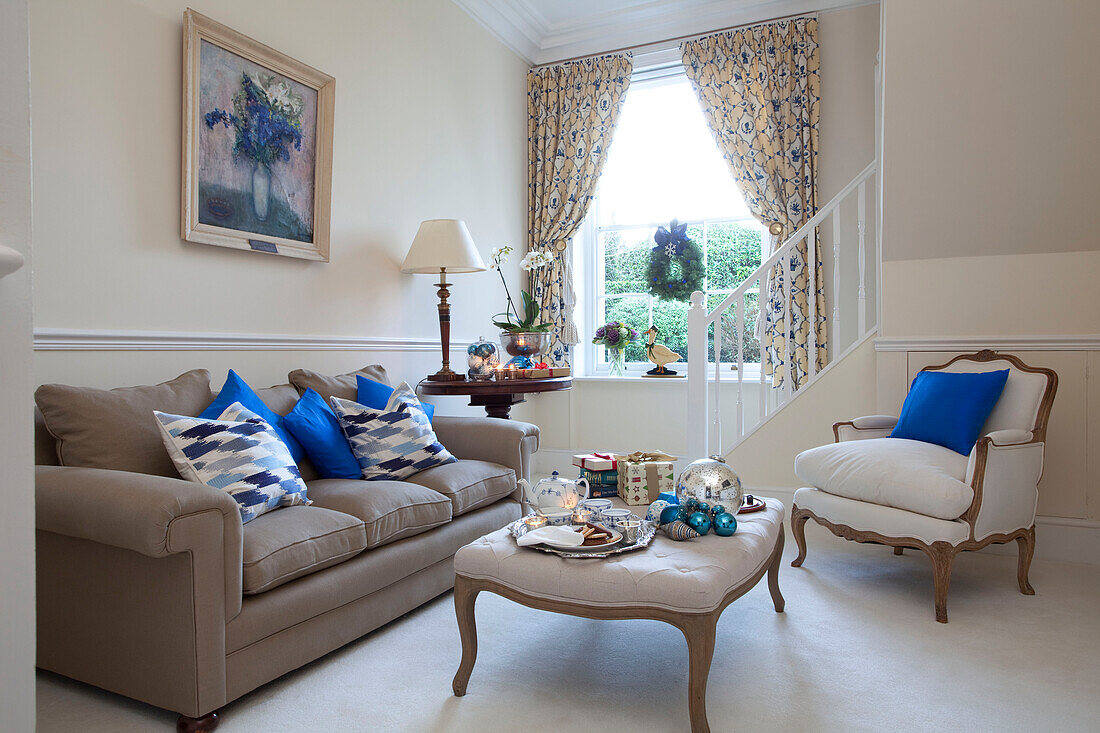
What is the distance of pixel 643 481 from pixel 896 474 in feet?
3.27

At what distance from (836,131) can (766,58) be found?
0.63 meters

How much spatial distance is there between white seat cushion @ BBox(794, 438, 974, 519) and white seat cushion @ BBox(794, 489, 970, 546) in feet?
0.09

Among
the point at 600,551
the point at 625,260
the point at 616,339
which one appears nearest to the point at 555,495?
the point at 600,551

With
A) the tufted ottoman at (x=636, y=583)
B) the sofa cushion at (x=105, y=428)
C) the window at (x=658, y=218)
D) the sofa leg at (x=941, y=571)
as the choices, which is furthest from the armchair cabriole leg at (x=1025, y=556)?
the sofa cushion at (x=105, y=428)

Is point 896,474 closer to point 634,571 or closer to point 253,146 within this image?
point 634,571

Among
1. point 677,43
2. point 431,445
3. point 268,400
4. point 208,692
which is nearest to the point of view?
point 208,692

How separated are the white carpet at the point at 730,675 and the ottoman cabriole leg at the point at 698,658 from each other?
11cm

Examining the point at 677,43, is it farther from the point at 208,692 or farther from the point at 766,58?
the point at 208,692

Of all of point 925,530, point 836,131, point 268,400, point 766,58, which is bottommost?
point 925,530

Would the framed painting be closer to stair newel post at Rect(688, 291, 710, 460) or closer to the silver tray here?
the silver tray

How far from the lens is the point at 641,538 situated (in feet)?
6.43

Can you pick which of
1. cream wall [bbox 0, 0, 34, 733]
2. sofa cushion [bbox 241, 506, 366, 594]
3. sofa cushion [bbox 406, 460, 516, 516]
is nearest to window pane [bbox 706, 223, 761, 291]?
sofa cushion [bbox 406, 460, 516, 516]

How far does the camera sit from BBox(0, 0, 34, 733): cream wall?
2.68ft

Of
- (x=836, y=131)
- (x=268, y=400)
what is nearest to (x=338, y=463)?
(x=268, y=400)
